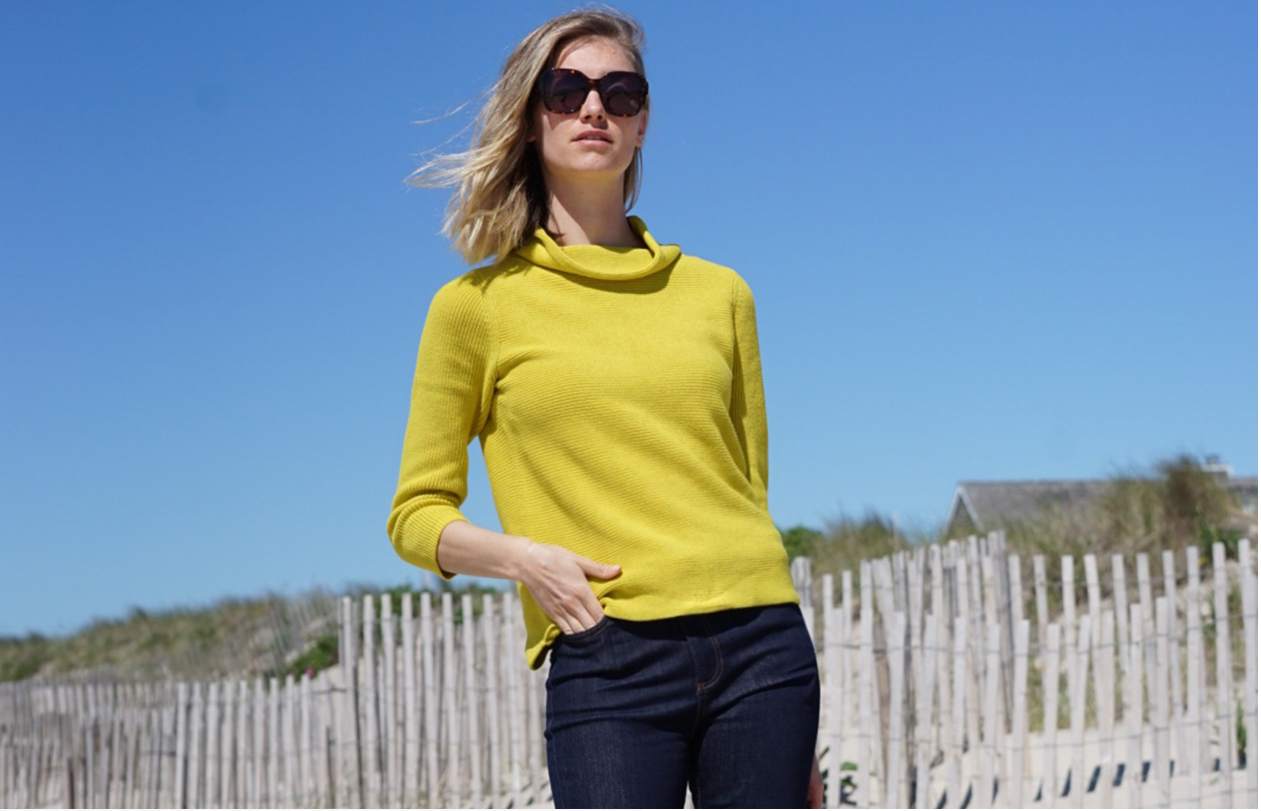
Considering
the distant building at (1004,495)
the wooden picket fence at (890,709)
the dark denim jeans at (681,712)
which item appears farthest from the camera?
the distant building at (1004,495)

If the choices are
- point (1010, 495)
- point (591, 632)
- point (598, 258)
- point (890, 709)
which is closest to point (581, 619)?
point (591, 632)

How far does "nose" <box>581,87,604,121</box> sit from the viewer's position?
205 centimetres

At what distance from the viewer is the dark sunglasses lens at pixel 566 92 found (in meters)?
2.06

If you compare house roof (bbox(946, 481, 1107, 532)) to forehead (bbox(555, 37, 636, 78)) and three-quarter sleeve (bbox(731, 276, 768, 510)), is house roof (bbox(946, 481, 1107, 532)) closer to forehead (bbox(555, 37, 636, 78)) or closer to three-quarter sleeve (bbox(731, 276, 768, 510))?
three-quarter sleeve (bbox(731, 276, 768, 510))

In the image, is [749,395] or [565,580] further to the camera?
[749,395]

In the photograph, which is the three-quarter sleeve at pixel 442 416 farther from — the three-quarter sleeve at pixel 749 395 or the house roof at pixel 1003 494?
the house roof at pixel 1003 494

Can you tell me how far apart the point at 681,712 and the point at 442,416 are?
0.57m

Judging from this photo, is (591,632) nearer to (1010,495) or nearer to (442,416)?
(442,416)

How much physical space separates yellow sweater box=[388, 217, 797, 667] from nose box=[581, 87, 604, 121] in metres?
0.21

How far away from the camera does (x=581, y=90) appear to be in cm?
206

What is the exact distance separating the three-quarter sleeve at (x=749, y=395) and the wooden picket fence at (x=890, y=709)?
12.8ft

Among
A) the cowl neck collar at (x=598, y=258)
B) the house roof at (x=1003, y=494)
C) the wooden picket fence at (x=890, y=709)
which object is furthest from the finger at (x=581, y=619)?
the house roof at (x=1003, y=494)

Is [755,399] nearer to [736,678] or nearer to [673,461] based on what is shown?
[673,461]

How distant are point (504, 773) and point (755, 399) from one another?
17.9ft
